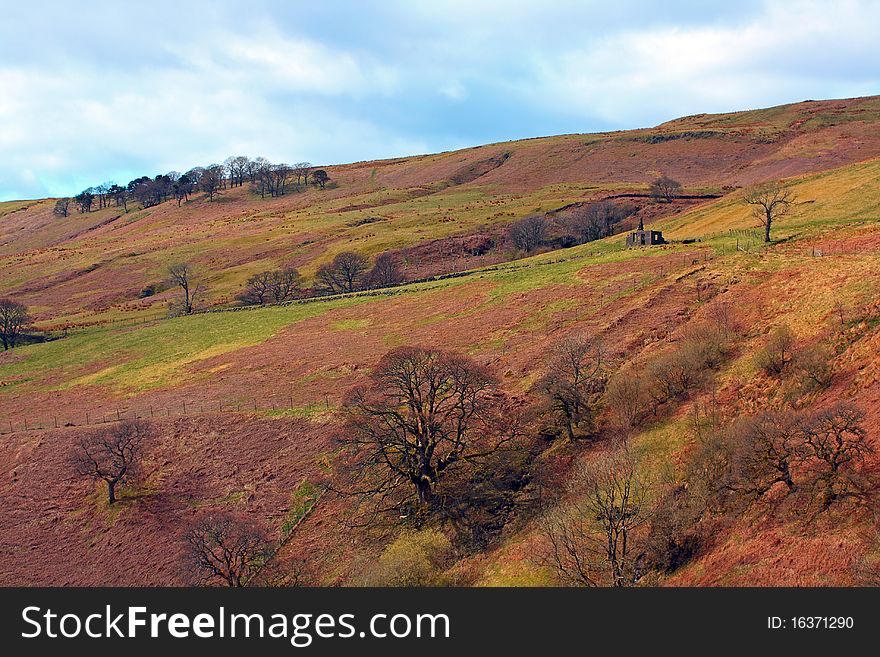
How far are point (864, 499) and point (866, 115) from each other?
587ft

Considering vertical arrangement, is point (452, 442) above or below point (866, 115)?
below

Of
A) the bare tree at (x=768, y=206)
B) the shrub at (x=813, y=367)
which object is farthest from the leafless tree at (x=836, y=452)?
the bare tree at (x=768, y=206)

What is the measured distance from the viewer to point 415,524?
120 feet

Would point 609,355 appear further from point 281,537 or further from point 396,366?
point 281,537

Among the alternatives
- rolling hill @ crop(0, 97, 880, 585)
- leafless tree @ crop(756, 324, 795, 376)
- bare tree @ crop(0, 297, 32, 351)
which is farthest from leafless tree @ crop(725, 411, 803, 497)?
bare tree @ crop(0, 297, 32, 351)

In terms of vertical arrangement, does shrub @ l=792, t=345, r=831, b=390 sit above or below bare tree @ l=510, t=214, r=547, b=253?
below

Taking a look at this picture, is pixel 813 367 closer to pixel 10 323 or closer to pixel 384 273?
pixel 384 273

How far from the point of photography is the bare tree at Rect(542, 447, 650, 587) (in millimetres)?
25281

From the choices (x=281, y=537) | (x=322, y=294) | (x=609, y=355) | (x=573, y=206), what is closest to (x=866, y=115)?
(x=573, y=206)

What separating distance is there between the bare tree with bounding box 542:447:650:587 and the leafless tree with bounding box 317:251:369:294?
243 feet

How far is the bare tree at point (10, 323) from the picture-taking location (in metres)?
92.6

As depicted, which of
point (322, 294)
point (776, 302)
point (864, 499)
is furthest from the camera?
point (322, 294)

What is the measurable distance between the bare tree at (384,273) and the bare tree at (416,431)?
183ft

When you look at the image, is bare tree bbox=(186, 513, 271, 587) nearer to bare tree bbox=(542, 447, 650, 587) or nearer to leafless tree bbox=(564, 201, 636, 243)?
bare tree bbox=(542, 447, 650, 587)
